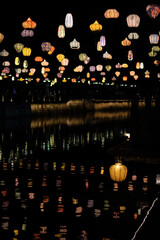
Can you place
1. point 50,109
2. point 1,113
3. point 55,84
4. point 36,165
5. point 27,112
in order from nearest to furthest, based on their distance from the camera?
point 36,165
point 1,113
point 27,112
point 50,109
point 55,84

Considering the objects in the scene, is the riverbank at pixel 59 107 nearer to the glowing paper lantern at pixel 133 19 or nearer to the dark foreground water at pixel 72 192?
the dark foreground water at pixel 72 192

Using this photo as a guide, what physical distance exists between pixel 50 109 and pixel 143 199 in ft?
104

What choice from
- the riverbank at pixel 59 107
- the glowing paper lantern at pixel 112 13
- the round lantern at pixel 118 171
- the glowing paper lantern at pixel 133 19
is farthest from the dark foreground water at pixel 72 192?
the glowing paper lantern at pixel 112 13

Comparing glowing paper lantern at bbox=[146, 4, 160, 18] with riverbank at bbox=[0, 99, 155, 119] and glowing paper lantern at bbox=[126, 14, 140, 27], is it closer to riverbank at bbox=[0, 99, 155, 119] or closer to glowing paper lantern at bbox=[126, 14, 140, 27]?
A: glowing paper lantern at bbox=[126, 14, 140, 27]

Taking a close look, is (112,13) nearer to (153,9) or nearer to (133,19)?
(133,19)

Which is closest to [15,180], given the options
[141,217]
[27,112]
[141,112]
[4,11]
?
[141,217]

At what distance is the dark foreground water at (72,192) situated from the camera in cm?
674

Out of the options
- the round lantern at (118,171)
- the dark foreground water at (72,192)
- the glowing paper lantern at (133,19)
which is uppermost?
the glowing paper lantern at (133,19)

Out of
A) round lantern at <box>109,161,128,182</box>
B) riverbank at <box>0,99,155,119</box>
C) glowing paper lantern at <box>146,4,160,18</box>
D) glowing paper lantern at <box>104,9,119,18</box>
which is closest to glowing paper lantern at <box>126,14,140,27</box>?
glowing paper lantern at <box>104,9,119,18</box>

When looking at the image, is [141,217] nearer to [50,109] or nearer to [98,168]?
[98,168]

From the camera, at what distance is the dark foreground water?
6736mm

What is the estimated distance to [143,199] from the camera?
8.67 m

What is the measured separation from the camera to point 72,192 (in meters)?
9.47

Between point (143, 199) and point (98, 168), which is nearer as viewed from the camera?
point (143, 199)
